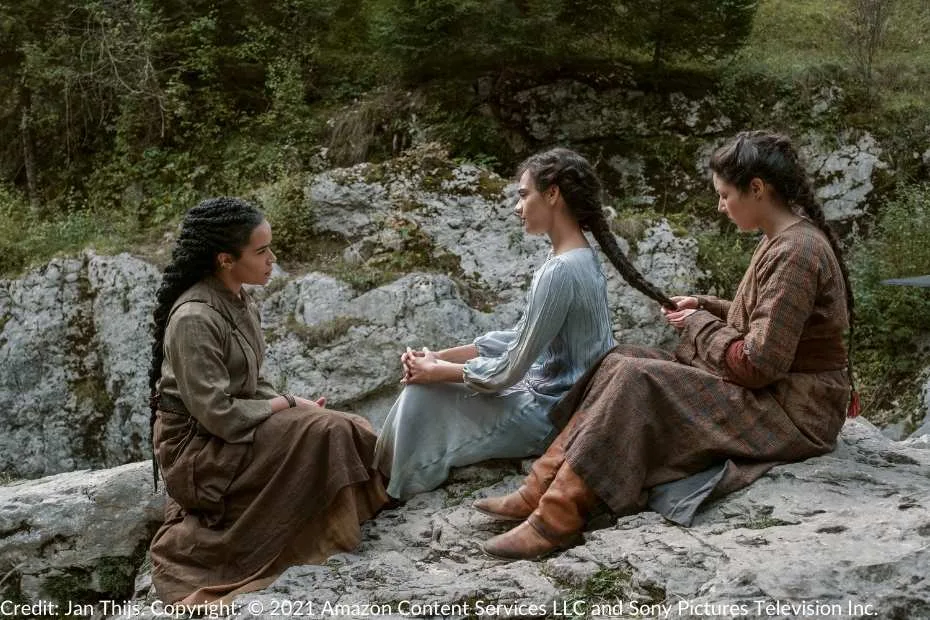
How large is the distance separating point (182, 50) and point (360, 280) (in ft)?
16.2

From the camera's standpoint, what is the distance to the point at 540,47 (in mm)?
8617

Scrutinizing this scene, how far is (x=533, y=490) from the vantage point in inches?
137

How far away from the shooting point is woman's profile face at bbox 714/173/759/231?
138 inches

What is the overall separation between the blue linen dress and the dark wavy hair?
642mm

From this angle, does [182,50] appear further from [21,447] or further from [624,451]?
[624,451]

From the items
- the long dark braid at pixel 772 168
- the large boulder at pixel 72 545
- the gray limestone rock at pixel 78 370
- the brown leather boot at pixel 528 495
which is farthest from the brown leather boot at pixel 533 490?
the gray limestone rock at pixel 78 370

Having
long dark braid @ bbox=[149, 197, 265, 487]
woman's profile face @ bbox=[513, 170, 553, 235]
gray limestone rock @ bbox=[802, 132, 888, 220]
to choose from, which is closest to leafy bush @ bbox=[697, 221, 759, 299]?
gray limestone rock @ bbox=[802, 132, 888, 220]

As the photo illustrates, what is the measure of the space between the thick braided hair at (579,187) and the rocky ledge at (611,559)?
1.05m

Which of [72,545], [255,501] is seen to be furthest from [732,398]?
[72,545]

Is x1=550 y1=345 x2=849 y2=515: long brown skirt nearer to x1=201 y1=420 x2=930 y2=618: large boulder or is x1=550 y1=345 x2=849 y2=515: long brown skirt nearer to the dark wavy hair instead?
x1=201 y1=420 x2=930 y2=618: large boulder

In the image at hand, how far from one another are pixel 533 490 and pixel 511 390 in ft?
1.79

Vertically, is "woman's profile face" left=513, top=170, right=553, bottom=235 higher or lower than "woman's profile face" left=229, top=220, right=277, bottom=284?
higher

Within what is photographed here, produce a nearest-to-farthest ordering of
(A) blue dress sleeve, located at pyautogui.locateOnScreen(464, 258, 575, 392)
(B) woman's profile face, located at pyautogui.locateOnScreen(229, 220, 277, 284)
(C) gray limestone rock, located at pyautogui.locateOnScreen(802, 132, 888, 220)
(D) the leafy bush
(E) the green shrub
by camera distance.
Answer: (A) blue dress sleeve, located at pyautogui.locateOnScreen(464, 258, 575, 392) < (B) woman's profile face, located at pyautogui.locateOnScreen(229, 220, 277, 284) < (D) the leafy bush < (E) the green shrub < (C) gray limestone rock, located at pyautogui.locateOnScreen(802, 132, 888, 220)

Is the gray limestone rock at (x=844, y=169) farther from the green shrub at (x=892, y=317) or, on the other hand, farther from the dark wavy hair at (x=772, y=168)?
the dark wavy hair at (x=772, y=168)
